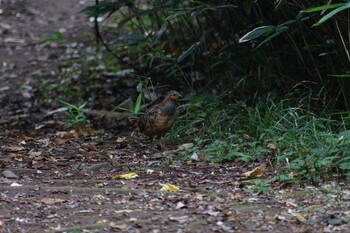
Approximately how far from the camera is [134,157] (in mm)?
5664

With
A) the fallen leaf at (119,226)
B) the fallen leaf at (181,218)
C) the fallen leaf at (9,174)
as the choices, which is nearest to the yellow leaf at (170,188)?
the fallen leaf at (181,218)

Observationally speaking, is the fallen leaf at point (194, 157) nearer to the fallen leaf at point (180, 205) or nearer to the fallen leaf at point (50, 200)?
the fallen leaf at point (180, 205)

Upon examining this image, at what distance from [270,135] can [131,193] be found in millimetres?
1531

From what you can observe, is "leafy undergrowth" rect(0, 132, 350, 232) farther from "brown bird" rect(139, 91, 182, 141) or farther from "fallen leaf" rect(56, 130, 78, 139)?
"fallen leaf" rect(56, 130, 78, 139)

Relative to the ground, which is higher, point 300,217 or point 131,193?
point 300,217

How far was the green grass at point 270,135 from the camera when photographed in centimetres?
459

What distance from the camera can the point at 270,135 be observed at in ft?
18.1

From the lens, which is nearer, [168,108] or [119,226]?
[119,226]

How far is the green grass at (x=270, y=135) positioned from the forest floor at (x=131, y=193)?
136mm

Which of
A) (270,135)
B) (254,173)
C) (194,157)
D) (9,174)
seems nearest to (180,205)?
(254,173)

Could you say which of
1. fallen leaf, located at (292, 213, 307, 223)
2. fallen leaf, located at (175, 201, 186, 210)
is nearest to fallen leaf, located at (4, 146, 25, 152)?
fallen leaf, located at (175, 201, 186, 210)

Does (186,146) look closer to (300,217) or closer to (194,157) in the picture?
(194,157)

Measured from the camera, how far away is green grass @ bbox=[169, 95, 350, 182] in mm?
4590

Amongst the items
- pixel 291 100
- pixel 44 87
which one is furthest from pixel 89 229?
pixel 44 87
